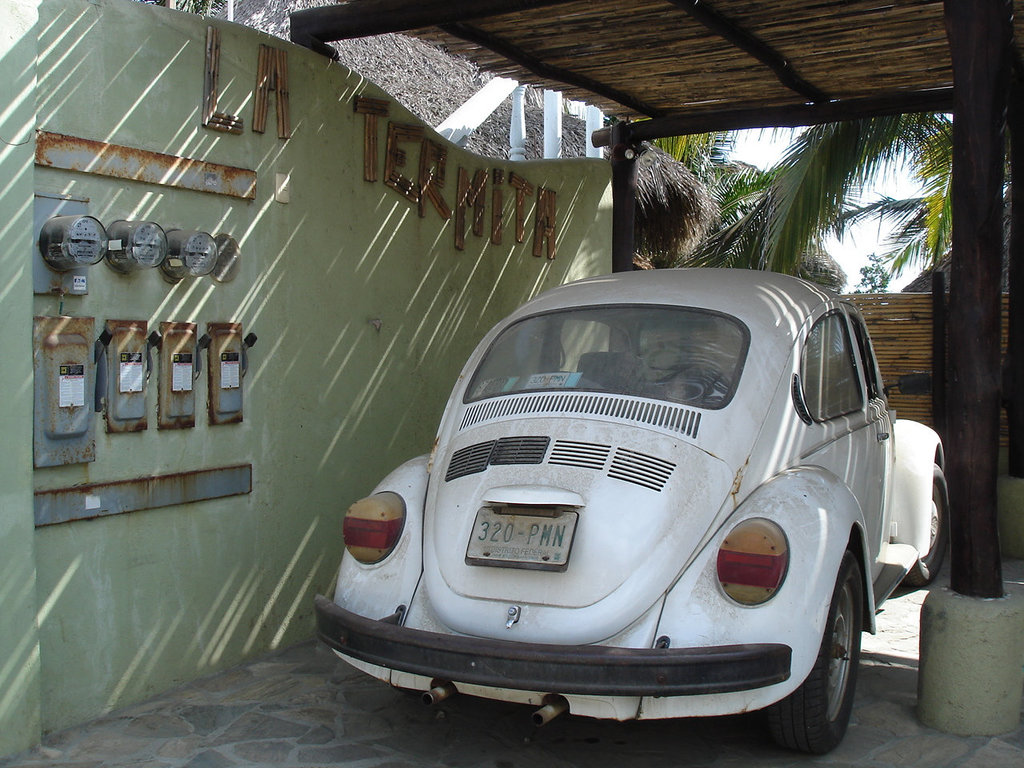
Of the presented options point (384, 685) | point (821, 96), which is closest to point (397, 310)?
point (384, 685)

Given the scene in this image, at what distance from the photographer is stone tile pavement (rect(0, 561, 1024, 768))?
3.78 metres

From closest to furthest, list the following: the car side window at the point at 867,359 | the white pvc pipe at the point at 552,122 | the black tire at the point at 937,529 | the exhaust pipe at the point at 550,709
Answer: the exhaust pipe at the point at 550,709 → the car side window at the point at 867,359 → the black tire at the point at 937,529 → the white pvc pipe at the point at 552,122

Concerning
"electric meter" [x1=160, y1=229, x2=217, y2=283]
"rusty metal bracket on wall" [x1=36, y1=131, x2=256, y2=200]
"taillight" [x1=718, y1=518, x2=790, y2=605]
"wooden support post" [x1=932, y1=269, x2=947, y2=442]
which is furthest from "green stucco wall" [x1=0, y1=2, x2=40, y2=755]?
"wooden support post" [x1=932, y1=269, x2=947, y2=442]

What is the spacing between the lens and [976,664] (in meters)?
3.92

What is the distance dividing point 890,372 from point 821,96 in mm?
2758

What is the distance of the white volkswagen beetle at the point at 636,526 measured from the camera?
331 centimetres

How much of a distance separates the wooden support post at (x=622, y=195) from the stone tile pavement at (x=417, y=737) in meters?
4.56

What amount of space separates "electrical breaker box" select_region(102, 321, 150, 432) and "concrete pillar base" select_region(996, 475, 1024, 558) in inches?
235

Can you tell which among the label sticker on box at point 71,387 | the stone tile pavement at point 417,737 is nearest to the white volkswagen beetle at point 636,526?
the stone tile pavement at point 417,737

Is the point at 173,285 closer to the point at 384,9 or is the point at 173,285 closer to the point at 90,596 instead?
the point at 90,596

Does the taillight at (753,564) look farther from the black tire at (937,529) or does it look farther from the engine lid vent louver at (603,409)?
the black tire at (937,529)

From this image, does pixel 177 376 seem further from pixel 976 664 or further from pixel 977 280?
pixel 976 664

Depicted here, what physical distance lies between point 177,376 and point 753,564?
270 cm

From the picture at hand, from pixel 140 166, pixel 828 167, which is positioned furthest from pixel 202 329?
pixel 828 167
